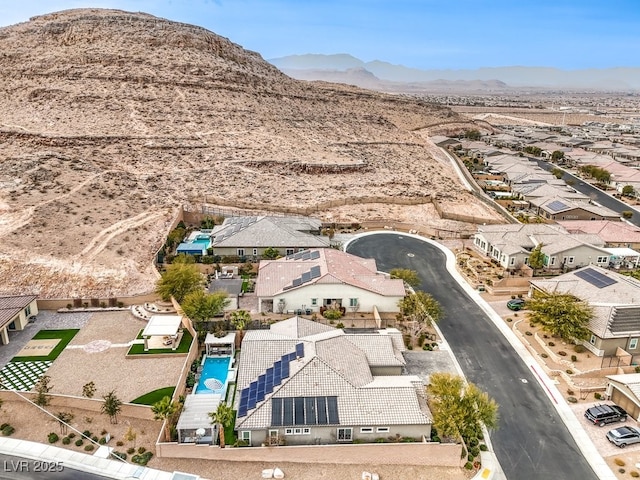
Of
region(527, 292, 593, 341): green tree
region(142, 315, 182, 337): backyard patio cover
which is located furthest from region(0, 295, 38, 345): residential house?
region(527, 292, 593, 341): green tree

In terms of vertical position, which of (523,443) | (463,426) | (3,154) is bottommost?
(523,443)

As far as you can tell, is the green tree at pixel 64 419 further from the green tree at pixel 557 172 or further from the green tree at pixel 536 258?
the green tree at pixel 557 172

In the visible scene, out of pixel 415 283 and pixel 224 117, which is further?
pixel 224 117

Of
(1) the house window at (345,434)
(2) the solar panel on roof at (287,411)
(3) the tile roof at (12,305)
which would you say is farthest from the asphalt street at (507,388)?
(3) the tile roof at (12,305)

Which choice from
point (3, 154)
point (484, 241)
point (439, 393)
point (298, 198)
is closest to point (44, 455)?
point (439, 393)

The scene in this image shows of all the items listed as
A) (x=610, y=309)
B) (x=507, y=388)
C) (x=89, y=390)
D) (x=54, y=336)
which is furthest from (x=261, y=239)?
(x=610, y=309)

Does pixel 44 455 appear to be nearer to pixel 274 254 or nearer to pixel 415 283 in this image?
pixel 274 254
